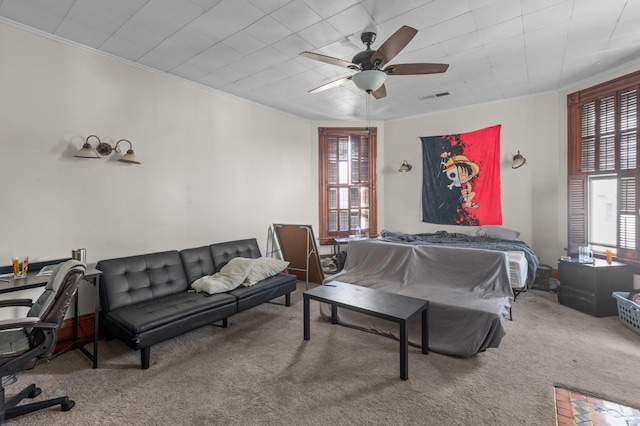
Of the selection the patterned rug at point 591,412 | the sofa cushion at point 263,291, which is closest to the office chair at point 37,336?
the sofa cushion at point 263,291

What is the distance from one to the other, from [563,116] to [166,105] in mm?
5619

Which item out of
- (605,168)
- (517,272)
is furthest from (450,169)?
(517,272)

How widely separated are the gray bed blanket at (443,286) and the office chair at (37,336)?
230 centimetres

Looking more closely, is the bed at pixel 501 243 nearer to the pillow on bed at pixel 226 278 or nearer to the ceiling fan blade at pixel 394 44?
the pillow on bed at pixel 226 278

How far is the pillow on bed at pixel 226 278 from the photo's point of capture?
3.21 m

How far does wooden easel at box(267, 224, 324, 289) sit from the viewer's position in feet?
14.8

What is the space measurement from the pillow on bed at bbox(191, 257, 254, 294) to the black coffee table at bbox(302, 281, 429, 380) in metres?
0.94

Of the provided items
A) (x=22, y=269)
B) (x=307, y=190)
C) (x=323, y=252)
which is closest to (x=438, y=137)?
(x=307, y=190)

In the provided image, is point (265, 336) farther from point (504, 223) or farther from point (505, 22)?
point (504, 223)

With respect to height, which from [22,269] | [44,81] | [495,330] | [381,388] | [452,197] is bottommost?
[381,388]

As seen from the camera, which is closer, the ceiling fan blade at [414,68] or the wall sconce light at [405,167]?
the ceiling fan blade at [414,68]

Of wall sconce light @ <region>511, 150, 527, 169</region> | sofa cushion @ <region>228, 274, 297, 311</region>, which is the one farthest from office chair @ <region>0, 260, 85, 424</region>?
wall sconce light @ <region>511, 150, 527, 169</region>

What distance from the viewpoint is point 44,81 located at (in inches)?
111

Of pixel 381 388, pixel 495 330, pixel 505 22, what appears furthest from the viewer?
pixel 505 22
